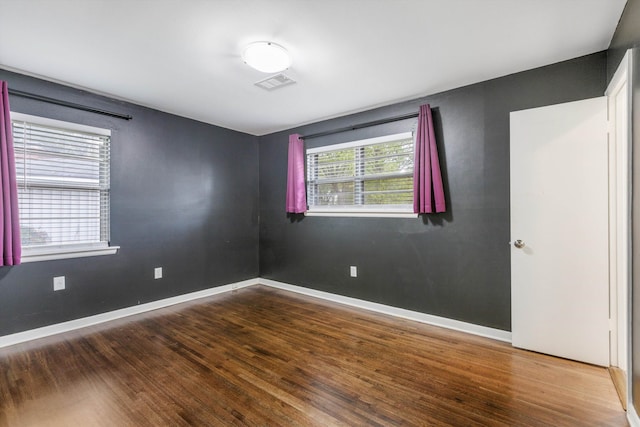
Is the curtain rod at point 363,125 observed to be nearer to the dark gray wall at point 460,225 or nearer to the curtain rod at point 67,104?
the dark gray wall at point 460,225

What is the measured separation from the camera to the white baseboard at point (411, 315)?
2.81m

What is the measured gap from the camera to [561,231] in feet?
7.89

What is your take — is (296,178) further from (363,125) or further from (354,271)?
(354,271)

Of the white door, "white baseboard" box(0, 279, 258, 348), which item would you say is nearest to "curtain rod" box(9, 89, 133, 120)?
"white baseboard" box(0, 279, 258, 348)

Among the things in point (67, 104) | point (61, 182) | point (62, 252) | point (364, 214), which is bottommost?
point (62, 252)

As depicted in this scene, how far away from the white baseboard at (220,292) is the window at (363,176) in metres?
1.13

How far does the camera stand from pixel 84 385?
2.05 m

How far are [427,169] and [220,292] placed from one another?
10.6 ft

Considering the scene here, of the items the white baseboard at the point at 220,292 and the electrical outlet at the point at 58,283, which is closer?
the white baseboard at the point at 220,292

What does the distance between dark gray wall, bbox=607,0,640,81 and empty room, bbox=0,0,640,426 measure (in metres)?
0.03

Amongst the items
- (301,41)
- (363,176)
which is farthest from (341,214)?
(301,41)

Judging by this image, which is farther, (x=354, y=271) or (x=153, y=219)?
(x=354, y=271)

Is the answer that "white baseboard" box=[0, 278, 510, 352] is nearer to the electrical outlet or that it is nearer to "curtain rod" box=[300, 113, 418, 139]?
the electrical outlet

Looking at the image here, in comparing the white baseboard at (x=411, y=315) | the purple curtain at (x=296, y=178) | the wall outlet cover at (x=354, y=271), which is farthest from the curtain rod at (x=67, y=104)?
the wall outlet cover at (x=354, y=271)
